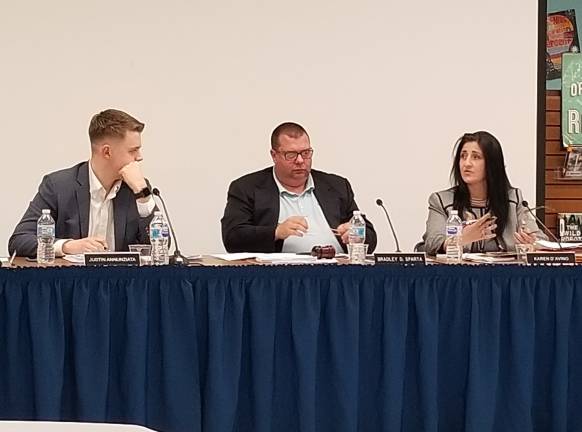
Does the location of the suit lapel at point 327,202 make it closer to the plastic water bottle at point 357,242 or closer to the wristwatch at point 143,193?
the plastic water bottle at point 357,242

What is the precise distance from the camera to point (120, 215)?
124 inches

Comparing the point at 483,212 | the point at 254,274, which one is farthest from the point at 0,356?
the point at 483,212

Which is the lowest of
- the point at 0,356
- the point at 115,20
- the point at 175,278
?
the point at 0,356

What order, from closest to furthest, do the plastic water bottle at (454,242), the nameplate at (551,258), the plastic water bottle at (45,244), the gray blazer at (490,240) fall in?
1. the nameplate at (551,258)
2. the plastic water bottle at (45,244)
3. the plastic water bottle at (454,242)
4. the gray blazer at (490,240)

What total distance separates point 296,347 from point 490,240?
114 centimetres

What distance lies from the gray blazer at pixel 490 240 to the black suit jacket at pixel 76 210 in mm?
1054

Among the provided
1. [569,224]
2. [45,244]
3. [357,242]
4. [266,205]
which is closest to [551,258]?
[357,242]

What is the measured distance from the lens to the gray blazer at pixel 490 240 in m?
3.30

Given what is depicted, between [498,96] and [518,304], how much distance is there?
2.02m

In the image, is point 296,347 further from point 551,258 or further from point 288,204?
point 288,204

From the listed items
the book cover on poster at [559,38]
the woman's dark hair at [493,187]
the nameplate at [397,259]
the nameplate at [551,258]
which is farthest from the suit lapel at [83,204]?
the book cover on poster at [559,38]

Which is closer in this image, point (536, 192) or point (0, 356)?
point (0, 356)

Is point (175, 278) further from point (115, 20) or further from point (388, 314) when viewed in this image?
point (115, 20)

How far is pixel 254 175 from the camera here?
11.7 feet
